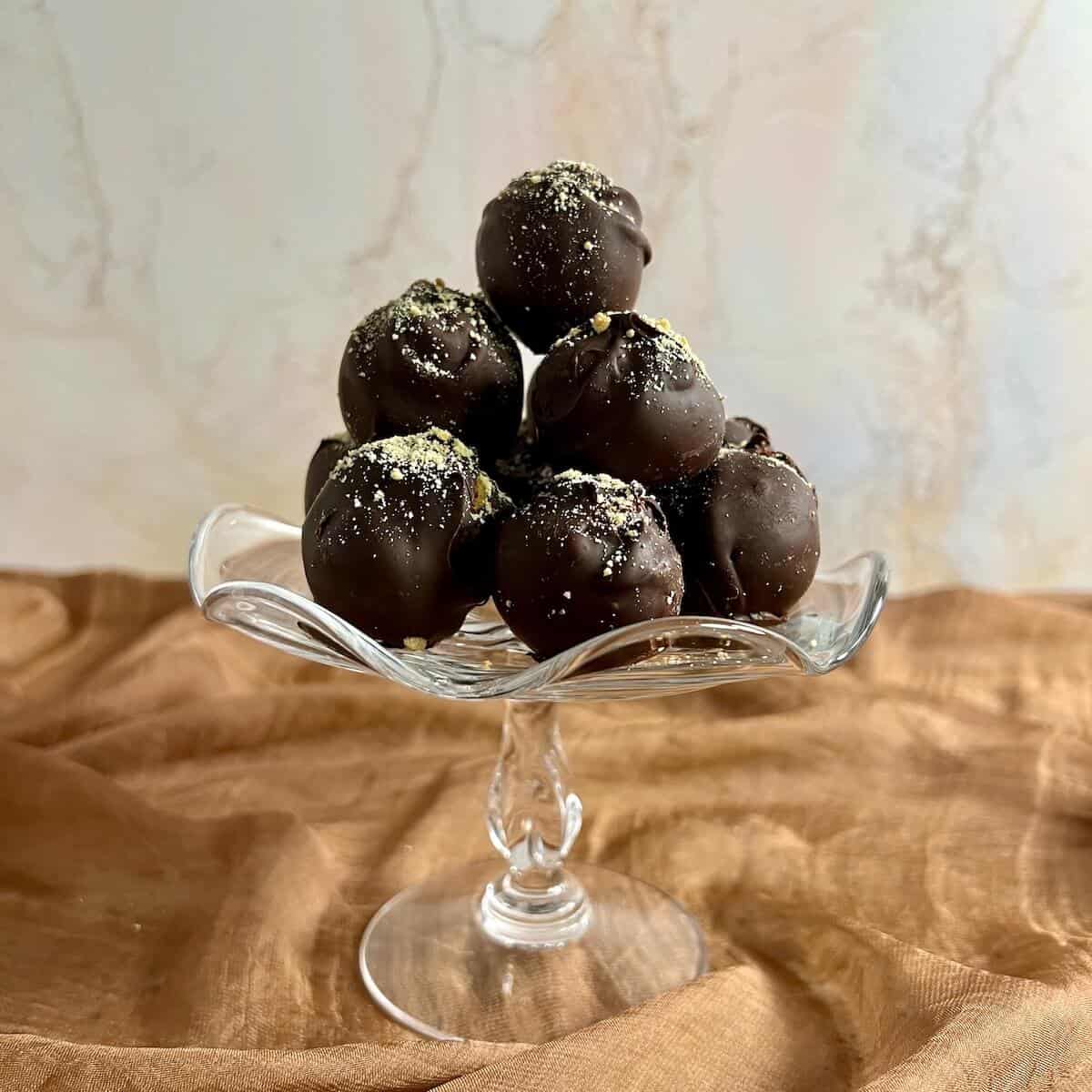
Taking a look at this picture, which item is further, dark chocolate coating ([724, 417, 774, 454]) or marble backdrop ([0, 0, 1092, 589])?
marble backdrop ([0, 0, 1092, 589])

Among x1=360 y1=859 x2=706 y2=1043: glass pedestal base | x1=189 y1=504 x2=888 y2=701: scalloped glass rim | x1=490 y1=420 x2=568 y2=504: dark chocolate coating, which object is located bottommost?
x1=360 y1=859 x2=706 y2=1043: glass pedestal base

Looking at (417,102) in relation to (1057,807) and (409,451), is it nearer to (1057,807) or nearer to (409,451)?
(409,451)

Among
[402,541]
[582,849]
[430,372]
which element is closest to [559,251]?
[430,372]

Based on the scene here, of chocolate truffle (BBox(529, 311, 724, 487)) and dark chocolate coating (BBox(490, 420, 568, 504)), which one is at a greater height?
chocolate truffle (BBox(529, 311, 724, 487))

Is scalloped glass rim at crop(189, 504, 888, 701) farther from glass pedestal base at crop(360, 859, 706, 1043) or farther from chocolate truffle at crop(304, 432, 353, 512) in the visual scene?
glass pedestal base at crop(360, 859, 706, 1043)

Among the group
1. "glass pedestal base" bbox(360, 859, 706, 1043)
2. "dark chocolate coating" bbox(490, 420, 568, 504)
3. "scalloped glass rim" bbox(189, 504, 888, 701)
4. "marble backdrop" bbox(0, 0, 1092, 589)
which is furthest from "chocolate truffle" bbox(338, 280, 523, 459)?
"marble backdrop" bbox(0, 0, 1092, 589)
